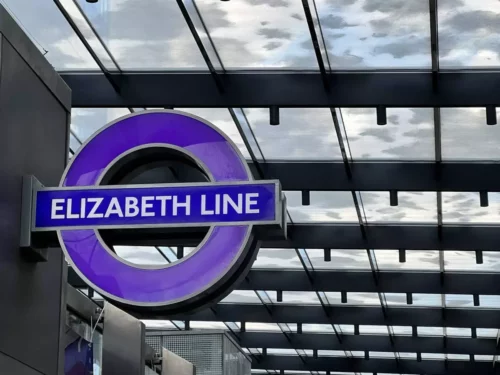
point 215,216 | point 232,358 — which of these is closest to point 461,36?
point 232,358

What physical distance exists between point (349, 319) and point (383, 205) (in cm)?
896

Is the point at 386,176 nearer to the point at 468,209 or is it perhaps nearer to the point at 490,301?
the point at 468,209

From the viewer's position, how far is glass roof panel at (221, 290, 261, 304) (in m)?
28.3

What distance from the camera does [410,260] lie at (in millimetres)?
24984

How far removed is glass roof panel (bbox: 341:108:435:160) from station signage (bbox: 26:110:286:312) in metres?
10.7

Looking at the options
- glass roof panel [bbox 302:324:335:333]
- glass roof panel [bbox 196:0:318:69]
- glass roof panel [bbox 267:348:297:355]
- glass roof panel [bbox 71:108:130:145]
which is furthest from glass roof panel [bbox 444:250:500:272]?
glass roof panel [bbox 267:348:297:355]

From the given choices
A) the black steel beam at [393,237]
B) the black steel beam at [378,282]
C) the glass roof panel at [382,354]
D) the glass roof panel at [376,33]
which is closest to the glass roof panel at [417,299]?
the black steel beam at [378,282]

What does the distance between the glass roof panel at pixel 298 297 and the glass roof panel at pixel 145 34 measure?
509 inches

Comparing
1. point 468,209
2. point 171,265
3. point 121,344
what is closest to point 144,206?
point 171,265

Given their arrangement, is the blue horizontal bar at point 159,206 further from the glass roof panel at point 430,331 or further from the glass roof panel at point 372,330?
the glass roof panel at point 372,330

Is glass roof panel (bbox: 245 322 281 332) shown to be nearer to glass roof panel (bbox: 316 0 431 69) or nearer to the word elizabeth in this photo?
glass roof panel (bbox: 316 0 431 69)

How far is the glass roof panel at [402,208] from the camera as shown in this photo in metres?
20.7

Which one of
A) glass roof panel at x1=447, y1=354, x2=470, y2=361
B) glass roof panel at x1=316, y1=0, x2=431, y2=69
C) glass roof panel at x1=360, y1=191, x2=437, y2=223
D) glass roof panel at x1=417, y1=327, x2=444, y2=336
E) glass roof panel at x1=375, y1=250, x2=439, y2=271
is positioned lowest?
glass roof panel at x1=447, y1=354, x2=470, y2=361

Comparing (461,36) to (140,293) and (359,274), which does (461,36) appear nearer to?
(140,293)
